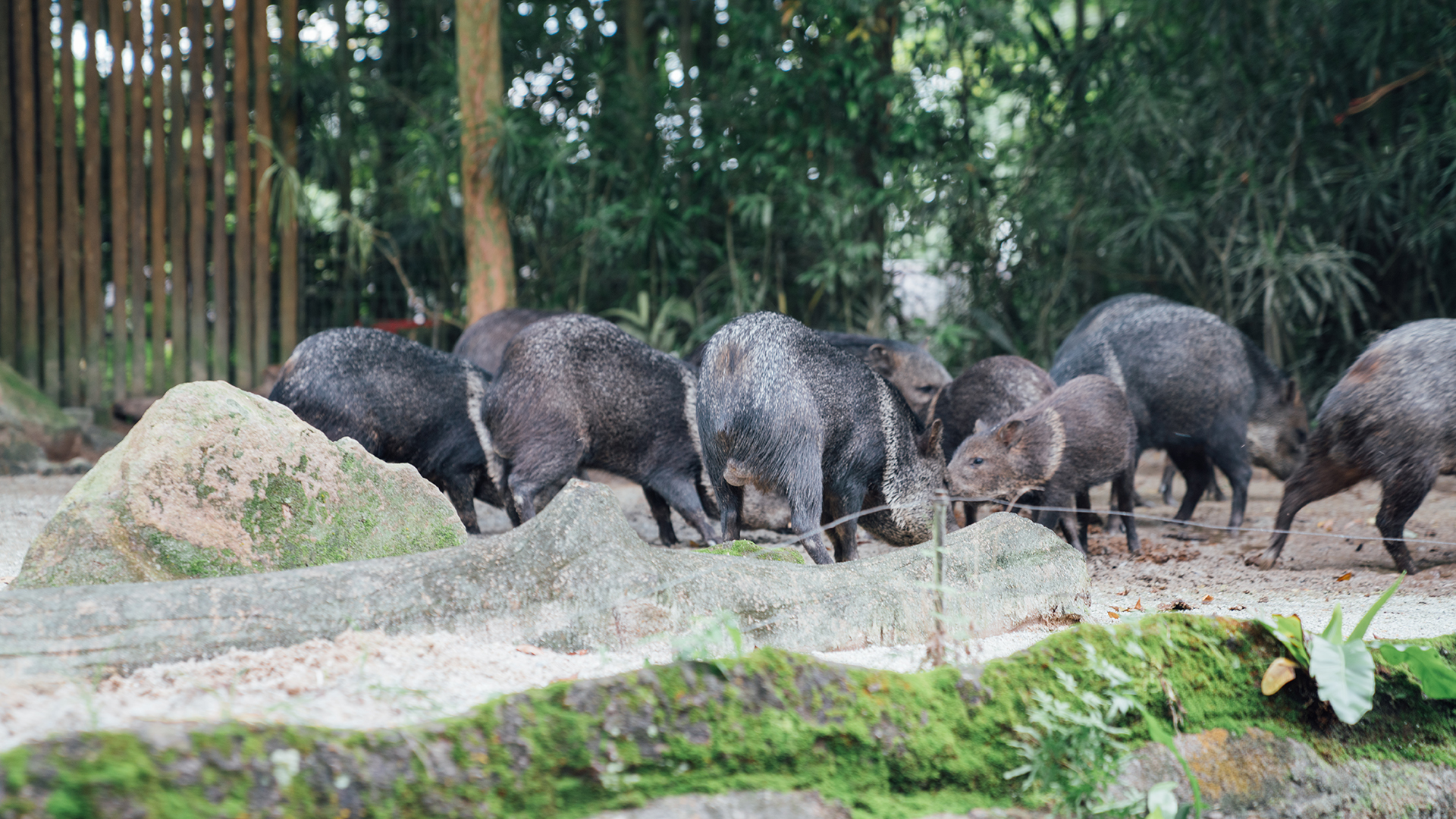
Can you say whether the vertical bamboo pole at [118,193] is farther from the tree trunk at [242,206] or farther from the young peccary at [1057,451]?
the young peccary at [1057,451]

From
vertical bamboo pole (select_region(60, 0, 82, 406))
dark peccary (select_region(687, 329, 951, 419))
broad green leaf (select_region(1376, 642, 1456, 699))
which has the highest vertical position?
vertical bamboo pole (select_region(60, 0, 82, 406))

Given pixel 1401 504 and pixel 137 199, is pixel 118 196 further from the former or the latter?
pixel 1401 504

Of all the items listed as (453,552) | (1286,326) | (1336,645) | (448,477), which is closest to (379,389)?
(448,477)

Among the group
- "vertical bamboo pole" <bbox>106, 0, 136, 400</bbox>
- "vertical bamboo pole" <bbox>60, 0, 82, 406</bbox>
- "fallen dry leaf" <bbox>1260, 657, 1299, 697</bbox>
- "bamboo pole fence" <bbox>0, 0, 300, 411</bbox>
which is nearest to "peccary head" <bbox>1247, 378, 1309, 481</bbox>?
"fallen dry leaf" <bbox>1260, 657, 1299, 697</bbox>

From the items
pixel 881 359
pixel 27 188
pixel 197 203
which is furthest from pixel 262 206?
pixel 881 359

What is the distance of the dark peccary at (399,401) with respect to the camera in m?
3.74

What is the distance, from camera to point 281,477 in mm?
2262

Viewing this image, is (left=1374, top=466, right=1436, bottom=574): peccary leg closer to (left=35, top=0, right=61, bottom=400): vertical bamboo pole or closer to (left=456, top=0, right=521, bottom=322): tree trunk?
(left=456, top=0, right=521, bottom=322): tree trunk

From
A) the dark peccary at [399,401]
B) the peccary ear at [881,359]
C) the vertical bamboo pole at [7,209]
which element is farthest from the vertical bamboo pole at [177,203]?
the peccary ear at [881,359]

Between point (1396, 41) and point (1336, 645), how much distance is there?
5533mm

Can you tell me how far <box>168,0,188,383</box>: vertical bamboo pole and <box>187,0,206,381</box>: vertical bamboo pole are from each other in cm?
6

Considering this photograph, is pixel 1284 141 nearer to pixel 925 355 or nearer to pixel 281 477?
pixel 925 355

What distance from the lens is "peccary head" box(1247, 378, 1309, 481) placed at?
4.95 meters

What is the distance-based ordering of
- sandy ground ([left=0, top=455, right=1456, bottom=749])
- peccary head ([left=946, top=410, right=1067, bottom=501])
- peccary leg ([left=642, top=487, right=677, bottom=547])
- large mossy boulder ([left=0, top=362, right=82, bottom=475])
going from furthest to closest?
large mossy boulder ([left=0, top=362, right=82, bottom=475])
peccary leg ([left=642, top=487, right=677, bottom=547])
peccary head ([left=946, top=410, right=1067, bottom=501])
sandy ground ([left=0, top=455, right=1456, bottom=749])
